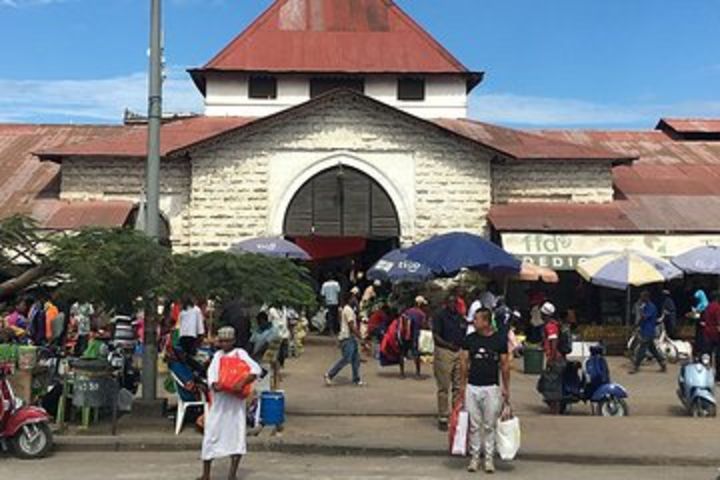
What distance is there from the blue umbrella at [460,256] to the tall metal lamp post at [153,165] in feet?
13.3

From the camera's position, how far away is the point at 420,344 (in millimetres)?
18953

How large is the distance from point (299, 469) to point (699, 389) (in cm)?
688

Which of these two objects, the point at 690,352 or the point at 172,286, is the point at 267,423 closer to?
the point at 172,286

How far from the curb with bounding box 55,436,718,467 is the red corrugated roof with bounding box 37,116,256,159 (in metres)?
15.7

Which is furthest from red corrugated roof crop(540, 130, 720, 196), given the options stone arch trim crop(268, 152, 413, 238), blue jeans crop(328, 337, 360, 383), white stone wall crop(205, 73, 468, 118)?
blue jeans crop(328, 337, 360, 383)

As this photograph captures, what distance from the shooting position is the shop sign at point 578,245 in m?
25.3

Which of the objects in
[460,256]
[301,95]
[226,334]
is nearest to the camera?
[226,334]

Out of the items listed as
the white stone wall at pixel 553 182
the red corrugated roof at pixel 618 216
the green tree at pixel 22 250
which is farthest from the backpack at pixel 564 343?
the white stone wall at pixel 553 182

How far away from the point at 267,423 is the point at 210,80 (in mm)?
21229

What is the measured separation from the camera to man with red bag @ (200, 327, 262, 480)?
31.2 ft

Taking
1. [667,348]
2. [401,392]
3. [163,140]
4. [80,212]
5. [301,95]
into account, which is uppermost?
[301,95]

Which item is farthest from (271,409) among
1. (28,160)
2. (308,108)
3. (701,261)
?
(28,160)

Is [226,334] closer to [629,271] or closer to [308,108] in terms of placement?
[629,271]

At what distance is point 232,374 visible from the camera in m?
9.59
